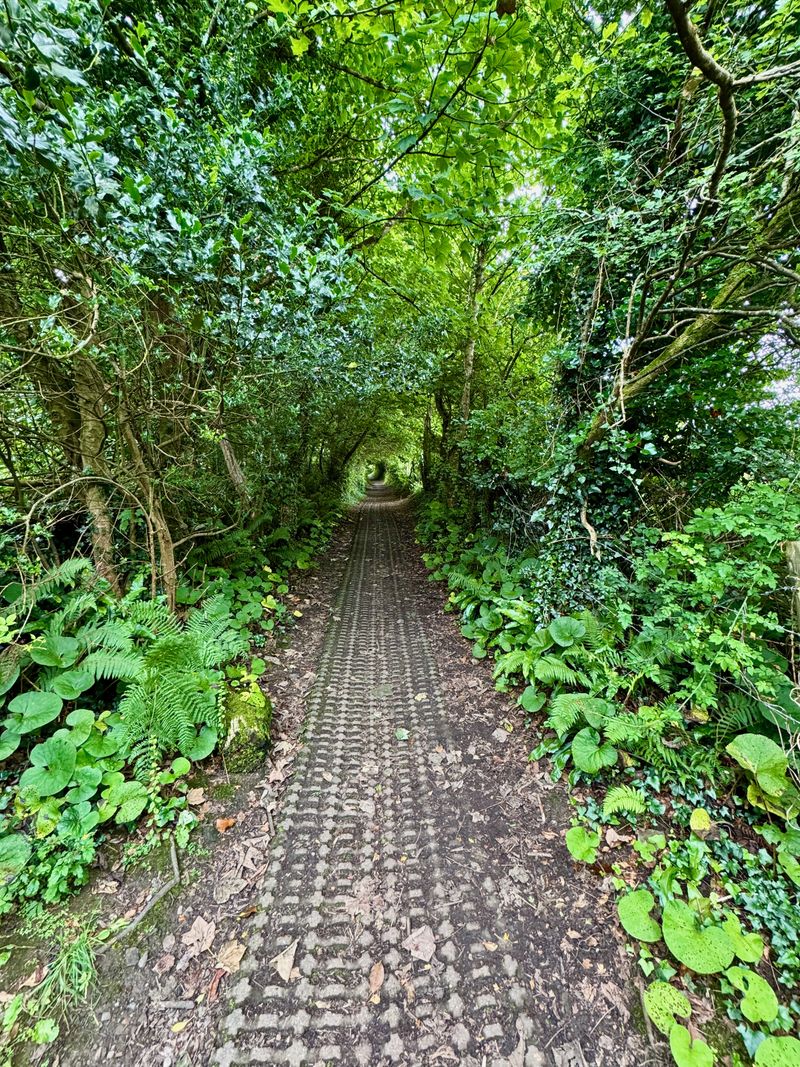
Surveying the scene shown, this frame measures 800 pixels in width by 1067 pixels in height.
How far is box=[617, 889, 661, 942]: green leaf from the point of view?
189 centimetres

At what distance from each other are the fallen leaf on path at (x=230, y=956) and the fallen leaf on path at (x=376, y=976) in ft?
2.25

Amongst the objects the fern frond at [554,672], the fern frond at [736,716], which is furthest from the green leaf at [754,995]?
the fern frond at [554,672]

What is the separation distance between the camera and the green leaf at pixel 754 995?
1595mm

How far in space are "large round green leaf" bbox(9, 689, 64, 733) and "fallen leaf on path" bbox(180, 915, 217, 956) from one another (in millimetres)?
1583

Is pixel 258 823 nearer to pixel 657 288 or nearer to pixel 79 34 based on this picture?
pixel 79 34

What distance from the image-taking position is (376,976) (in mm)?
1856

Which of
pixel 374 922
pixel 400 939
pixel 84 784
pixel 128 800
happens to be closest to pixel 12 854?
pixel 84 784

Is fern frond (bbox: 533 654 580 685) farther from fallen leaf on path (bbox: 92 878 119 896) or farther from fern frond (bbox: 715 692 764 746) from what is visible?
fallen leaf on path (bbox: 92 878 119 896)

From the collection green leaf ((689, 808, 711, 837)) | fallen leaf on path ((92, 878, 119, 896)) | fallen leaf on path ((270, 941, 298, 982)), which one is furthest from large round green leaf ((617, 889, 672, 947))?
fallen leaf on path ((92, 878, 119, 896))

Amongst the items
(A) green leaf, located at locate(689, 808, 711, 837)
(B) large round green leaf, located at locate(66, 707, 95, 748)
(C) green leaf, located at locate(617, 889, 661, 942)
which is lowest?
(C) green leaf, located at locate(617, 889, 661, 942)

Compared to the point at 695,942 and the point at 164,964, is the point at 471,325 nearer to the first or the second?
the point at 695,942

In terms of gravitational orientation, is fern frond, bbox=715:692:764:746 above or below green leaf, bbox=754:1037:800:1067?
above

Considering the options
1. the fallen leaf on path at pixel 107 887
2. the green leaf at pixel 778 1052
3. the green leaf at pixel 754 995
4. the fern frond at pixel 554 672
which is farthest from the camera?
the fern frond at pixel 554 672

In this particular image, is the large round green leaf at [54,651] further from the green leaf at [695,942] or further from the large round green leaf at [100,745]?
the green leaf at [695,942]
